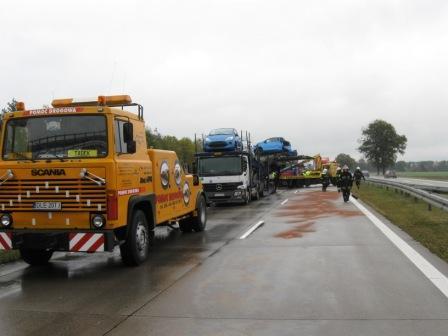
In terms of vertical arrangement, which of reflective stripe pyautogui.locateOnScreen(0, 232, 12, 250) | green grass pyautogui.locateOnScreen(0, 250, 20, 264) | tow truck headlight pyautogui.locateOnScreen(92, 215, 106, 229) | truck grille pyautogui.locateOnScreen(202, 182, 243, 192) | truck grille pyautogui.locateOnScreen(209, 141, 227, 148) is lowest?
green grass pyautogui.locateOnScreen(0, 250, 20, 264)

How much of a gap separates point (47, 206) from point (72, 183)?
0.55 meters

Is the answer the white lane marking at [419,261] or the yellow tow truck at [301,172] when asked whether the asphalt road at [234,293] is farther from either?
the yellow tow truck at [301,172]

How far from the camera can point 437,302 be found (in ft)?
19.6

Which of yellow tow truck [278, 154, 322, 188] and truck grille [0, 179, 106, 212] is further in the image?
yellow tow truck [278, 154, 322, 188]

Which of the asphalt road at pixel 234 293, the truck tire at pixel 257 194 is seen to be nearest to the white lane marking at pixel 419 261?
the asphalt road at pixel 234 293

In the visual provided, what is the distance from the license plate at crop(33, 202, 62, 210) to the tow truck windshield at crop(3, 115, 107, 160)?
694mm

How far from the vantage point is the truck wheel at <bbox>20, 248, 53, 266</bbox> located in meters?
8.97

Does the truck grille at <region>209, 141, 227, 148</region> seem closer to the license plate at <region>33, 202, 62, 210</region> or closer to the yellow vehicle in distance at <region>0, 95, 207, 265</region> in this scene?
the yellow vehicle in distance at <region>0, 95, 207, 265</region>

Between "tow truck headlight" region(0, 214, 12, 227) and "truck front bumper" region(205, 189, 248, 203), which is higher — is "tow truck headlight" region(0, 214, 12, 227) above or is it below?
above

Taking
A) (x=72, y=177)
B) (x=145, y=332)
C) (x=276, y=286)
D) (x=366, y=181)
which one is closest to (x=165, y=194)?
(x=72, y=177)

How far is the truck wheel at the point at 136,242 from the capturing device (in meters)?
8.54

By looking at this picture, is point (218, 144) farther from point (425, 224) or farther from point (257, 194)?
point (425, 224)

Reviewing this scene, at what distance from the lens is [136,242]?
8711 mm

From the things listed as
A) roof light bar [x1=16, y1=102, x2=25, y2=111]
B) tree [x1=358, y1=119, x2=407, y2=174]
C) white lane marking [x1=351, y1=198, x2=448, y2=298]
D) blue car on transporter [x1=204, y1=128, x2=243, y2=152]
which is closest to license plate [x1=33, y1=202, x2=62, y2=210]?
roof light bar [x1=16, y1=102, x2=25, y2=111]
